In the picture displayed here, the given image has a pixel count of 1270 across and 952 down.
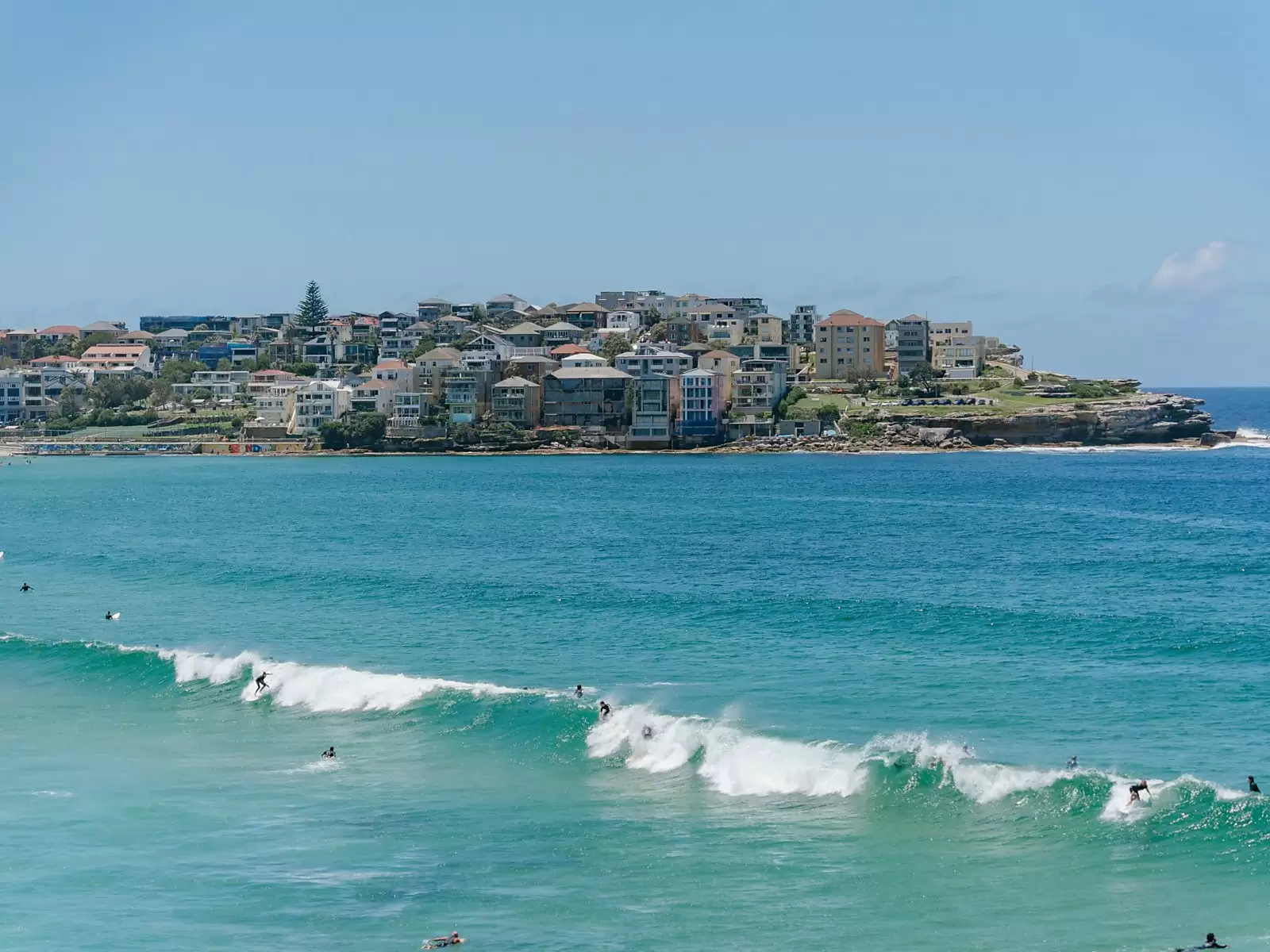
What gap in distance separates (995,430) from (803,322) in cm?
5104

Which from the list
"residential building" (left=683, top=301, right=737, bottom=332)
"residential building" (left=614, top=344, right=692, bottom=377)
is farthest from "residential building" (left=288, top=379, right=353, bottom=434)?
"residential building" (left=683, top=301, right=737, bottom=332)

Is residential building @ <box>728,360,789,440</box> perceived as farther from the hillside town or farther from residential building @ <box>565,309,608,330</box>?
residential building @ <box>565,309,608,330</box>

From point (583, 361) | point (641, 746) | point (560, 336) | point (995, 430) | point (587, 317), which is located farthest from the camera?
point (587, 317)

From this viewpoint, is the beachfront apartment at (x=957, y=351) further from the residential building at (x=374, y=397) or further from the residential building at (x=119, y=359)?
the residential building at (x=119, y=359)

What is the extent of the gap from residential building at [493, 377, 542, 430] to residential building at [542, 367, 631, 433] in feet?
8.22

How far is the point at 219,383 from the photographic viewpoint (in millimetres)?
172000

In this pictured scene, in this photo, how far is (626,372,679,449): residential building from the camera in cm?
13862

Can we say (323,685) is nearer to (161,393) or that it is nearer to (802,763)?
(802,763)

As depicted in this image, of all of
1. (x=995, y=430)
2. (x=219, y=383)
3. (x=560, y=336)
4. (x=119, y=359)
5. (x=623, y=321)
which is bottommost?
(x=995, y=430)

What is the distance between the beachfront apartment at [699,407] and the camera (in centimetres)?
13800

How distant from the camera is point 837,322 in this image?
15850cm

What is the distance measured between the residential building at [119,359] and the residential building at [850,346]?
8498cm

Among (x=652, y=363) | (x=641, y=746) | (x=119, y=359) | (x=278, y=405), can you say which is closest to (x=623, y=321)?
(x=652, y=363)

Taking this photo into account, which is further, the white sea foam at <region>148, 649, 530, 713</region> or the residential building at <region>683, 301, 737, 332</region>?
the residential building at <region>683, 301, 737, 332</region>
